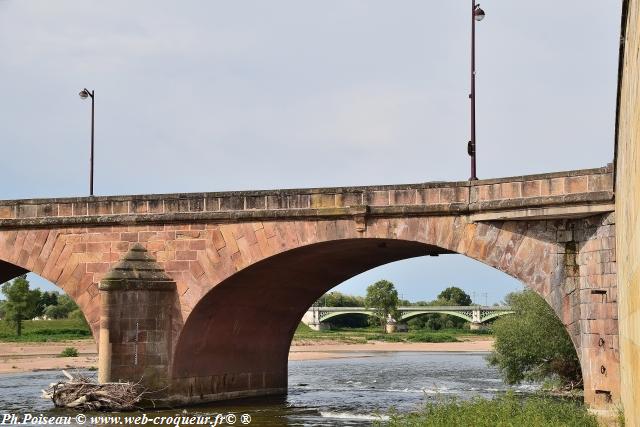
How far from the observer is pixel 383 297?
8862 centimetres

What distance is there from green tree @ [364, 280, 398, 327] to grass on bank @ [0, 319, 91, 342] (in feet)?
104

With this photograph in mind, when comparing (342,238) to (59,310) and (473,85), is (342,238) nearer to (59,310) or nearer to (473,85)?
(473,85)

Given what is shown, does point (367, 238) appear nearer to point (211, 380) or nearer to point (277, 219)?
point (277, 219)

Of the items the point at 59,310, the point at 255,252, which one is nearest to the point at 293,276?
the point at 255,252

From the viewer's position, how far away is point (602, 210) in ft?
54.3

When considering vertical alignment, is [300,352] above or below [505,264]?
below

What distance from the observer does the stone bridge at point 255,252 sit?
17.0 metres

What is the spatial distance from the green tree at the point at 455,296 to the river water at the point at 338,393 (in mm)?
78784

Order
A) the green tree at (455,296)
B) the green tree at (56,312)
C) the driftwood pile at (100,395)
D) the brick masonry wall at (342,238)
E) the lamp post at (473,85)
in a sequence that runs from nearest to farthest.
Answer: the brick masonry wall at (342,238) < the lamp post at (473,85) < the driftwood pile at (100,395) < the green tree at (56,312) < the green tree at (455,296)

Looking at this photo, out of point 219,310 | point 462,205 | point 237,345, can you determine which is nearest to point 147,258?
point 219,310

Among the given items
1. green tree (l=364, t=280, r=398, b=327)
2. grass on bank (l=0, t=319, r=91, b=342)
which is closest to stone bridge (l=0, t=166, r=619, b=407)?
grass on bank (l=0, t=319, r=91, b=342)

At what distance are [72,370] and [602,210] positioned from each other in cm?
2621

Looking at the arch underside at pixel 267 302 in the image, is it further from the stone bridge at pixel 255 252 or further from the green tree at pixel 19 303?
the green tree at pixel 19 303

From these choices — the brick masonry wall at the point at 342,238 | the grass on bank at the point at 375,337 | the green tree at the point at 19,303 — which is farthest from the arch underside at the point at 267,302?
the grass on bank at the point at 375,337
